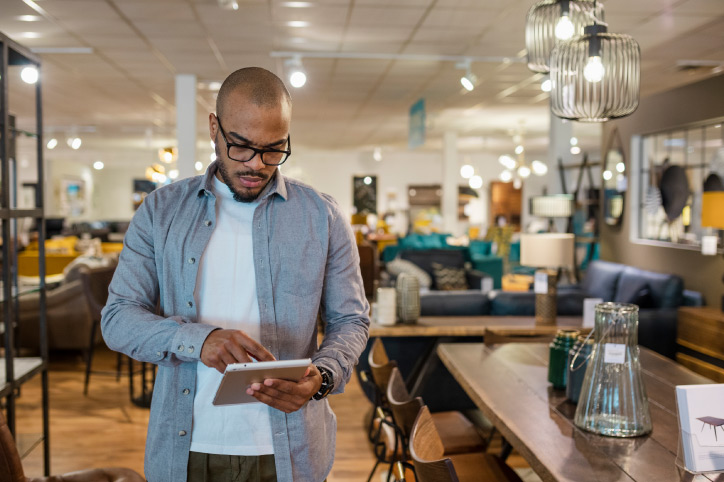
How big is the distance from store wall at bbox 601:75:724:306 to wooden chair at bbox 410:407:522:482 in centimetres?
460

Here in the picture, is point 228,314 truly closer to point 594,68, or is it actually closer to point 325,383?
point 325,383

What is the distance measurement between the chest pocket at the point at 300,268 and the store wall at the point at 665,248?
19.2ft

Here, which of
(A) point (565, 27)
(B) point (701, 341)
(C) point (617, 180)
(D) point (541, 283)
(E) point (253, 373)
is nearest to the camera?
(E) point (253, 373)

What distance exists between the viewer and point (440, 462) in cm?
168

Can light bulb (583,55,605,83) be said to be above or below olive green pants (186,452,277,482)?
above

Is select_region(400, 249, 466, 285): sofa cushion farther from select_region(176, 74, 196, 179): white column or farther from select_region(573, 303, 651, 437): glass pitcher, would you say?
select_region(573, 303, 651, 437): glass pitcher

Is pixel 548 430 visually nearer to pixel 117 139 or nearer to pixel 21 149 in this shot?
pixel 117 139

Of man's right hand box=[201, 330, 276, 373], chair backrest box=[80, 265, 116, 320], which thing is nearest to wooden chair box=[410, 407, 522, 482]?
man's right hand box=[201, 330, 276, 373]

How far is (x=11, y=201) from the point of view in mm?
3338

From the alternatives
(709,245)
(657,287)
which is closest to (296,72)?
(657,287)

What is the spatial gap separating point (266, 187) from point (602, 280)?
657 cm

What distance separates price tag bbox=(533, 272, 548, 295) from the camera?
4473 millimetres

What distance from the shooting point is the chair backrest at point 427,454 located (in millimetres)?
1672

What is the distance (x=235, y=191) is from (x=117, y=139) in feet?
49.7
